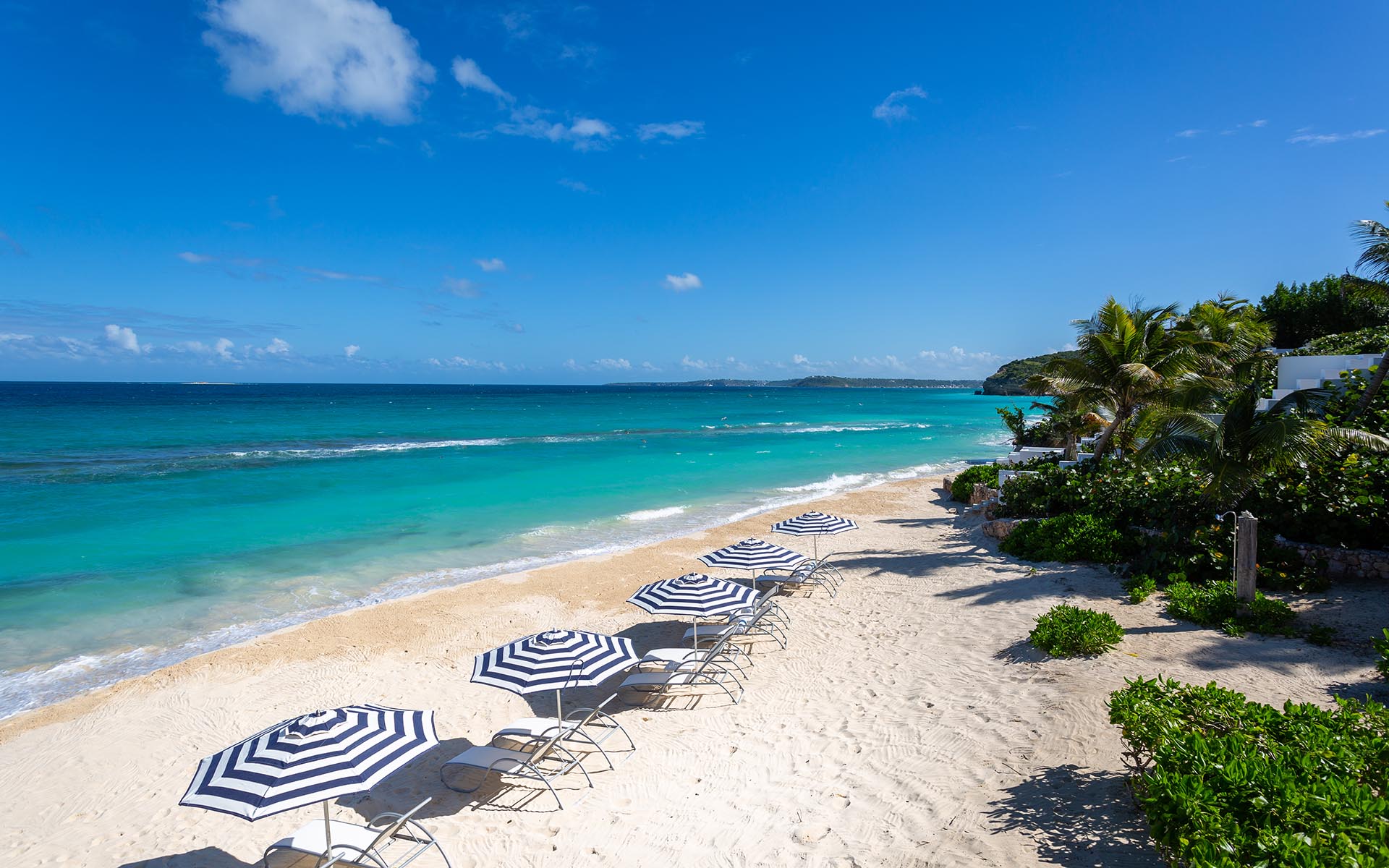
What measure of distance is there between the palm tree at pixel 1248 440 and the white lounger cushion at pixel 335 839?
37.0ft

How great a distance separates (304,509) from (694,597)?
17808 millimetres

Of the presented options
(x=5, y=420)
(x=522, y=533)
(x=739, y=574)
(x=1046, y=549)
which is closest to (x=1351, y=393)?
(x=1046, y=549)

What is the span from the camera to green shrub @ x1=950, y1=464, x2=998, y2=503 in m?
20.0

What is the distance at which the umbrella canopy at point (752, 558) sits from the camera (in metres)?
11.2

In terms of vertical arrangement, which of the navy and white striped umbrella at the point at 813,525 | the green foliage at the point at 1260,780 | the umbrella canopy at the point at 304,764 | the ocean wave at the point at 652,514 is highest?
the green foliage at the point at 1260,780

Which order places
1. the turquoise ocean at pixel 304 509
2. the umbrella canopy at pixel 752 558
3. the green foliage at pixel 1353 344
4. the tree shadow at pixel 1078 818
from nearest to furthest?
the tree shadow at pixel 1078 818, the umbrella canopy at pixel 752 558, the turquoise ocean at pixel 304 509, the green foliage at pixel 1353 344

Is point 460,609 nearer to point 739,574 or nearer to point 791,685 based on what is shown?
point 739,574

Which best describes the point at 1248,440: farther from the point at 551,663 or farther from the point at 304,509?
the point at 304,509

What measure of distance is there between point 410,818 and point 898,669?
5653 mm

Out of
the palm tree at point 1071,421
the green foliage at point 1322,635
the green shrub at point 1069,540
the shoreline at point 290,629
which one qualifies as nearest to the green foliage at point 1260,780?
the green foliage at point 1322,635

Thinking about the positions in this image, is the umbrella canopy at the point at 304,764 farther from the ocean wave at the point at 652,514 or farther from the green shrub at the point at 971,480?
the green shrub at the point at 971,480

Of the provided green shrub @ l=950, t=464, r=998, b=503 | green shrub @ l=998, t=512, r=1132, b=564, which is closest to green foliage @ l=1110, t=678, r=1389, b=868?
green shrub @ l=998, t=512, r=1132, b=564

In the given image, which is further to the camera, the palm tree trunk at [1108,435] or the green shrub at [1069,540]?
the palm tree trunk at [1108,435]

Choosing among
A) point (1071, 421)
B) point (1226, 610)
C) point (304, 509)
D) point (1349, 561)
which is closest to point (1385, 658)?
point (1226, 610)
